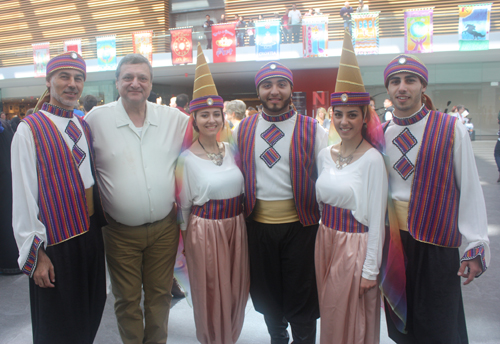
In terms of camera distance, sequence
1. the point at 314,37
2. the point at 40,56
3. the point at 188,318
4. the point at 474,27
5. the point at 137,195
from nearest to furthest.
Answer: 1. the point at 137,195
2. the point at 188,318
3. the point at 474,27
4. the point at 314,37
5. the point at 40,56

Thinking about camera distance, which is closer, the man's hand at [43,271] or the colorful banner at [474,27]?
the man's hand at [43,271]

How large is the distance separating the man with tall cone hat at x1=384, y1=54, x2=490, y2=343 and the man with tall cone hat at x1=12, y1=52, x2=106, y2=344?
1666mm

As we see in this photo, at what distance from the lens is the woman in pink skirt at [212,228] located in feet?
7.16


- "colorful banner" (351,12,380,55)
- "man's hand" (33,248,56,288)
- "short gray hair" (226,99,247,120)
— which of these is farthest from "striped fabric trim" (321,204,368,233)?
"colorful banner" (351,12,380,55)

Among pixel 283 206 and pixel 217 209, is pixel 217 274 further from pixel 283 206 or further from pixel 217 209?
pixel 283 206

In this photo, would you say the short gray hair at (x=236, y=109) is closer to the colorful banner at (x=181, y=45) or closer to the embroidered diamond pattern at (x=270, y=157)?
the embroidered diamond pattern at (x=270, y=157)

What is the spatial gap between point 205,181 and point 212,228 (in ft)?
0.94

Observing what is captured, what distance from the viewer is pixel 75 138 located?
2002 mm

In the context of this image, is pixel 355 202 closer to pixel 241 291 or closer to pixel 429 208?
pixel 429 208

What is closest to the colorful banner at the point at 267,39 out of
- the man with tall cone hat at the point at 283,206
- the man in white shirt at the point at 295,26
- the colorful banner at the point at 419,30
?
the man in white shirt at the point at 295,26

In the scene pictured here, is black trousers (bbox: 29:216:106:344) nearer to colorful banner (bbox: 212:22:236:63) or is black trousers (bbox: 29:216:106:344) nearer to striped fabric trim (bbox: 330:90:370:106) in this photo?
striped fabric trim (bbox: 330:90:370:106)

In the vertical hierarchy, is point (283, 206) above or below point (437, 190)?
below

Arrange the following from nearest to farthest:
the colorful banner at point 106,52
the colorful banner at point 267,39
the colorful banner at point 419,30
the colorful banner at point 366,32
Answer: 1. the colorful banner at point 419,30
2. the colorful banner at point 366,32
3. the colorful banner at point 267,39
4. the colorful banner at point 106,52

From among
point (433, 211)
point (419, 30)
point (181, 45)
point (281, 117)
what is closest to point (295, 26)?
point (419, 30)
